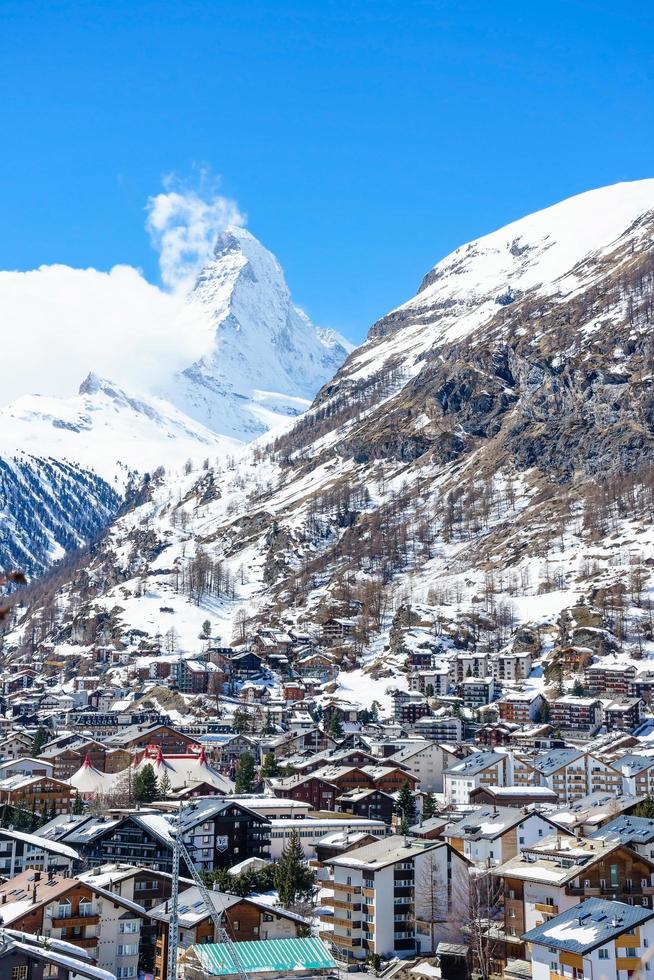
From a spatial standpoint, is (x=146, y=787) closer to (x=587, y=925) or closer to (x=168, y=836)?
(x=168, y=836)

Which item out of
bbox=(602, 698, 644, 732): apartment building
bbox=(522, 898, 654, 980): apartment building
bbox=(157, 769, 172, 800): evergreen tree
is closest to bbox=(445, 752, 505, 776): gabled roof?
bbox=(157, 769, 172, 800): evergreen tree

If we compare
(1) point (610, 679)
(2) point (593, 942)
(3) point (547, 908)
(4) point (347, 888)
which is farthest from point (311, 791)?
(1) point (610, 679)

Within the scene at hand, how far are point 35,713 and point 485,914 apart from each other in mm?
101229

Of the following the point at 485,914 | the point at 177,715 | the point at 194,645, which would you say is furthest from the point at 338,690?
the point at 485,914

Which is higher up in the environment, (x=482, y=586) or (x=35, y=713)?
(x=482, y=586)

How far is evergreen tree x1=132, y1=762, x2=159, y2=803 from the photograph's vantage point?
86562 mm

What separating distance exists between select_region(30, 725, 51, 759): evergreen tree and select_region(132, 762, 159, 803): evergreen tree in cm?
2557

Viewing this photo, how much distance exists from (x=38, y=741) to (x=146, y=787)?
33.6m

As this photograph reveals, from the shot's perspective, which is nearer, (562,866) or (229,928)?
(229,928)

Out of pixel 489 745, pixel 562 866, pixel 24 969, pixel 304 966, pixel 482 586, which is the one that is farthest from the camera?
pixel 482 586

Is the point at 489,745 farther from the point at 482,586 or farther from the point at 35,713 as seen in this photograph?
the point at 35,713

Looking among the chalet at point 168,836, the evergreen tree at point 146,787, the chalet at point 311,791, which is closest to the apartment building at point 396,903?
the chalet at point 168,836

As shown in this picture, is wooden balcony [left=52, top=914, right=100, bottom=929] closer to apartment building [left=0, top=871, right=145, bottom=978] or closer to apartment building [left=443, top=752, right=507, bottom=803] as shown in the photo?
apartment building [left=0, top=871, right=145, bottom=978]

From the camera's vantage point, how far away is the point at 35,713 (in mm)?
147625
